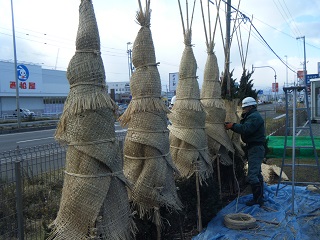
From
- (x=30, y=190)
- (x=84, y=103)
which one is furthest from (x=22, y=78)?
(x=84, y=103)

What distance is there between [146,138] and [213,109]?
2079mm

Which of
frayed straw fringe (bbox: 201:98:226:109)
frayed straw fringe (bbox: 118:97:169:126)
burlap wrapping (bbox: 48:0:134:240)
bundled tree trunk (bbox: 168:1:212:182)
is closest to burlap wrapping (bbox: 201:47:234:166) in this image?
frayed straw fringe (bbox: 201:98:226:109)

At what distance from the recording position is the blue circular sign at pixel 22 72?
113 ft

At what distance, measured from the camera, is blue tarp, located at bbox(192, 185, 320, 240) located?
4289mm

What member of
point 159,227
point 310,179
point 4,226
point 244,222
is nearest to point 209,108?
point 244,222

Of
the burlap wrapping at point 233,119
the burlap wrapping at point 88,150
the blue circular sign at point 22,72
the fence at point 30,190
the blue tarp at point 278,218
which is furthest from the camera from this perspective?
the blue circular sign at point 22,72

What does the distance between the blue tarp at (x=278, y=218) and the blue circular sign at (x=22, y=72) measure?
1318 inches

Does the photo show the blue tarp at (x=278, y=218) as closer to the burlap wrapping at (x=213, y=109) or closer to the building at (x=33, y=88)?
the burlap wrapping at (x=213, y=109)

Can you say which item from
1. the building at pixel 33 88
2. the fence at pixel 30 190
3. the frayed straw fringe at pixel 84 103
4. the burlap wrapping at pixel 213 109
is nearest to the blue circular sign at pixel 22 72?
the building at pixel 33 88

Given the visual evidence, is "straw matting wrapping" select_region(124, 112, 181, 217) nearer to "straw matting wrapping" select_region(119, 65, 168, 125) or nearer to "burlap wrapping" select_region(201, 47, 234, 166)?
"straw matting wrapping" select_region(119, 65, 168, 125)

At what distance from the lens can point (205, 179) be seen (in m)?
4.52

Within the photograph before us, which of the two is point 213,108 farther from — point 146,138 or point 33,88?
point 33,88

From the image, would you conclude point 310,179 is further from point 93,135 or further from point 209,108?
point 93,135

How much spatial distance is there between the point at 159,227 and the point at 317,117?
20.2 m
